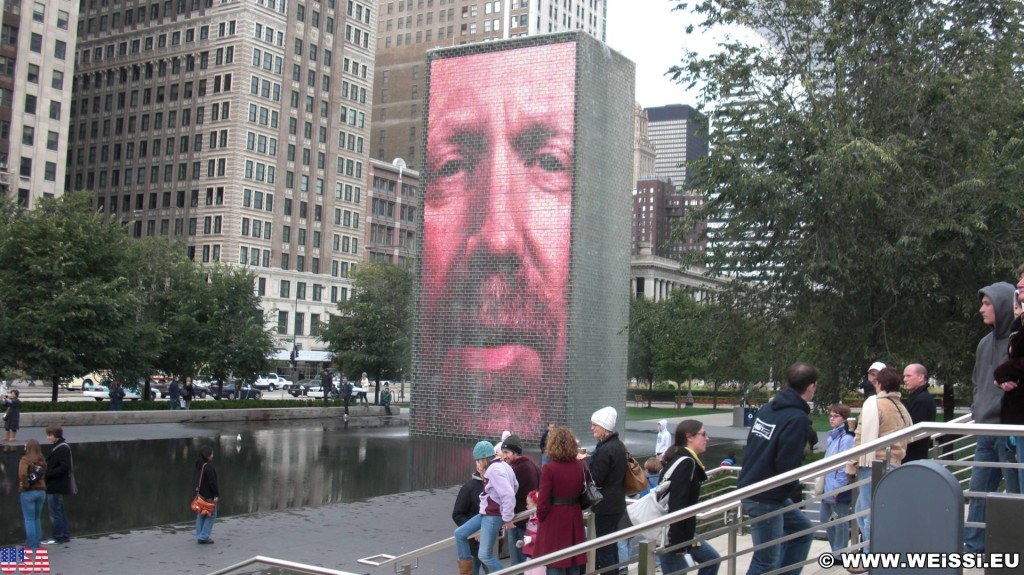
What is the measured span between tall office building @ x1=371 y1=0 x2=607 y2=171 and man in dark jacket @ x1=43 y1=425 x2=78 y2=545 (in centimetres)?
12250

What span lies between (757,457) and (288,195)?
92924 mm

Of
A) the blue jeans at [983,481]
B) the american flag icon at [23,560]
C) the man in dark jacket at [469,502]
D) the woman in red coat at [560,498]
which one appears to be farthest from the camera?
the american flag icon at [23,560]

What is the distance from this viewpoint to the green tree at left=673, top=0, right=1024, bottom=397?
19047mm

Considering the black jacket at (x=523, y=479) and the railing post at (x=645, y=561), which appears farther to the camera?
the black jacket at (x=523, y=479)

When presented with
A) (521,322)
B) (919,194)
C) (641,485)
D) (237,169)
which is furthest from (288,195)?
(641,485)

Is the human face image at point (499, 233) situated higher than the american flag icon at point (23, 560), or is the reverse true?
the human face image at point (499, 233)

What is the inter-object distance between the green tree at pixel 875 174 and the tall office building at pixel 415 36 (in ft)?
379

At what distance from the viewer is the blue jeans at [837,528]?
9907 millimetres

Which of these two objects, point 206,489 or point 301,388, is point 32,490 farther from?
point 301,388

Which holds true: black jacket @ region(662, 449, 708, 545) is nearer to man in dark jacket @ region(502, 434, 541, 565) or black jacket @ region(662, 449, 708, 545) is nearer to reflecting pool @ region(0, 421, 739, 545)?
man in dark jacket @ region(502, 434, 541, 565)

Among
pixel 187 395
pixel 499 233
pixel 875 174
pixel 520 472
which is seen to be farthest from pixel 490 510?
pixel 187 395

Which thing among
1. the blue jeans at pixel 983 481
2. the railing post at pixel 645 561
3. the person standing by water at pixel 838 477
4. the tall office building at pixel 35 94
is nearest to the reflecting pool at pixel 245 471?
the person standing by water at pixel 838 477

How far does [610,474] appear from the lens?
8.92 meters

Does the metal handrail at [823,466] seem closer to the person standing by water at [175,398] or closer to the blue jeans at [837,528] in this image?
the blue jeans at [837,528]
